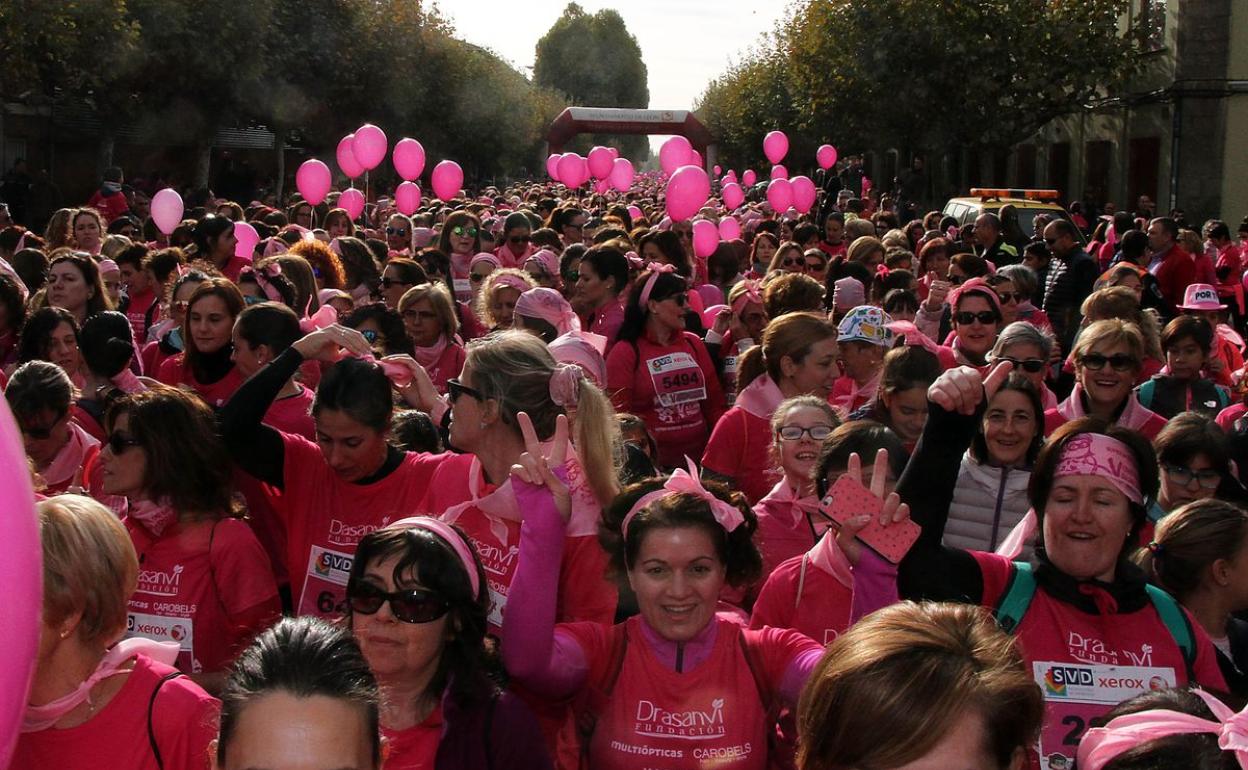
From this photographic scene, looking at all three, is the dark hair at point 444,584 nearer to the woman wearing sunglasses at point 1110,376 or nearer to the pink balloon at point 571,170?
the woman wearing sunglasses at point 1110,376

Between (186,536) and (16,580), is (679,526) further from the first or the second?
(16,580)

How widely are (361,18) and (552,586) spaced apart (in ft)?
122

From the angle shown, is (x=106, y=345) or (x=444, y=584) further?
(x=106, y=345)

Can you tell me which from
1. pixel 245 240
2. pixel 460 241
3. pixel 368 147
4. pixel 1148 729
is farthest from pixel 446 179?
pixel 1148 729

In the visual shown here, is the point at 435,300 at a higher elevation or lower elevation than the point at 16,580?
lower

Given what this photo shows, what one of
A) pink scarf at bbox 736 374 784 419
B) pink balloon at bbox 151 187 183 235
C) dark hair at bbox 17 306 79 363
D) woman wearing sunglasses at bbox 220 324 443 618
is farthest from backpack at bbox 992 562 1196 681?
pink balloon at bbox 151 187 183 235

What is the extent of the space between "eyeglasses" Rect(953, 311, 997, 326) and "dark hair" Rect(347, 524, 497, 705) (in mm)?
4255

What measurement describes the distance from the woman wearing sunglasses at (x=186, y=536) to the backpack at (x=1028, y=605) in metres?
1.94

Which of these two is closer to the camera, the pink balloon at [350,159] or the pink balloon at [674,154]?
the pink balloon at [350,159]

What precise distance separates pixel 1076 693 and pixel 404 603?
163 cm

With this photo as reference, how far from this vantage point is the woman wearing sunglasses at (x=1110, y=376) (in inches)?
233

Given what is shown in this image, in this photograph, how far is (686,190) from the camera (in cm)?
1267

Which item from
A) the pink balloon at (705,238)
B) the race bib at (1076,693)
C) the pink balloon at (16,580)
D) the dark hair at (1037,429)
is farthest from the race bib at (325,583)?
the pink balloon at (705,238)

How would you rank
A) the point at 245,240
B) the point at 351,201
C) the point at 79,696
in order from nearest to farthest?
the point at 79,696, the point at 245,240, the point at 351,201
